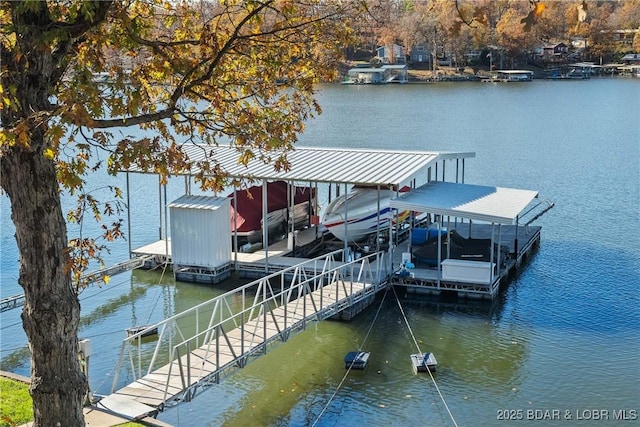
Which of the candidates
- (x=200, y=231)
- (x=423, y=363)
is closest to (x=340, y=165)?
(x=200, y=231)

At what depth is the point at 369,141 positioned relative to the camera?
166 ft

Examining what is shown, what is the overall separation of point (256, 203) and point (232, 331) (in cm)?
941

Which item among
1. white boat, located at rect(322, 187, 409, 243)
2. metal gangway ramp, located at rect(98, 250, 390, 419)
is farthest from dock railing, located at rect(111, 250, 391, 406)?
white boat, located at rect(322, 187, 409, 243)

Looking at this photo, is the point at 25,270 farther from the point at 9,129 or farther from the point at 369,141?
the point at 369,141

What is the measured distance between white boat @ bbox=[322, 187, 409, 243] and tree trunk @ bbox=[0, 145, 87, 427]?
14.8 meters

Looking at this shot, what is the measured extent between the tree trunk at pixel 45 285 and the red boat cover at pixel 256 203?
14.8m

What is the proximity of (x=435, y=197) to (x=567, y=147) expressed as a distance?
98.7 feet

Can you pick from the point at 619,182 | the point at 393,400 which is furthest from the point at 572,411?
the point at 619,182

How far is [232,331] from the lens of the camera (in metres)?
15.5

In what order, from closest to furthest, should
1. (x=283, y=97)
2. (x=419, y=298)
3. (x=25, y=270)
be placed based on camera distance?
(x=25, y=270)
(x=283, y=97)
(x=419, y=298)

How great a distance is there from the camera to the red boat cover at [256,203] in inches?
946

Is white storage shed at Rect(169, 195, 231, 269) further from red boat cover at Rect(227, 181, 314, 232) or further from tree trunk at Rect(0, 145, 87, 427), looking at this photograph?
tree trunk at Rect(0, 145, 87, 427)

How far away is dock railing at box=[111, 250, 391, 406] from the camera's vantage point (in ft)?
42.7

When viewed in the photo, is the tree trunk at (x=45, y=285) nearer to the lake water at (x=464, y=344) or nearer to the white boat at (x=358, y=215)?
the lake water at (x=464, y=344)
